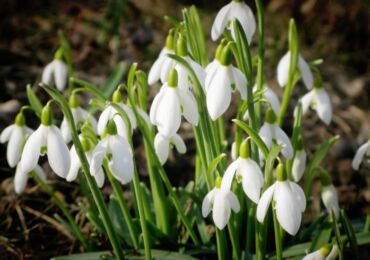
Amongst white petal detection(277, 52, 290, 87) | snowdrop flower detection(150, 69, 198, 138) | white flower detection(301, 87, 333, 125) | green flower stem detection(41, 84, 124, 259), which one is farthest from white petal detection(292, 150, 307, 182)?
green flower stem detection(41, 84, 124, 259)

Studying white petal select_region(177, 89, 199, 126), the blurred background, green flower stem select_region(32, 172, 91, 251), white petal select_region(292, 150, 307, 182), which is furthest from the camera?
the blurred background

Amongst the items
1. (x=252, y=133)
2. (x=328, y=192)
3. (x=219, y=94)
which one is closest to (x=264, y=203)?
(x=252, y=133)

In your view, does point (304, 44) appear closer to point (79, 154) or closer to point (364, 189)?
point (364, 189)

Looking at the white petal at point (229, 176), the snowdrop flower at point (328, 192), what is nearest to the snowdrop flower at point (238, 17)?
the white petal at point (229, 176)

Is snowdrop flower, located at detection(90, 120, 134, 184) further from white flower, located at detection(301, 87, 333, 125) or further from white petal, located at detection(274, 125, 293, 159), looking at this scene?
white flower, located at detection(301, 87, 333, 125)

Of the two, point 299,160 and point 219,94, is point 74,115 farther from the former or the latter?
point 299,160

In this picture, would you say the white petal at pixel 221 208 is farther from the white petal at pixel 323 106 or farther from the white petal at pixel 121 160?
the white petal at pixel 323 106
